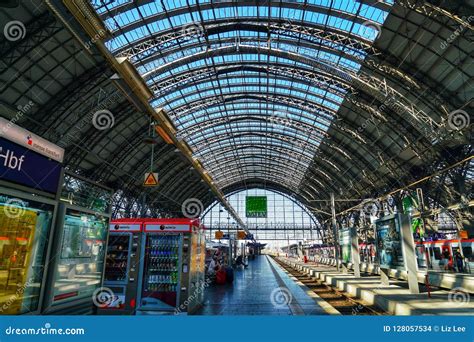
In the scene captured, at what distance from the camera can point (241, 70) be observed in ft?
88.2

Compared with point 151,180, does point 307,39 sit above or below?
above

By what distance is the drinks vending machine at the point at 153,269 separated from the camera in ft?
33.4

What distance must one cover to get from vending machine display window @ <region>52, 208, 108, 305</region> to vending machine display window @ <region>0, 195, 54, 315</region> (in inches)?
11.3

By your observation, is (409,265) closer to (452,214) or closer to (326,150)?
(452,214)

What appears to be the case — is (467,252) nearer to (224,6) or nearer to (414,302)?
(414,302)

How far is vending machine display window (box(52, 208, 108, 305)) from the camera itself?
4629 millimetres

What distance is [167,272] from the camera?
34.4ft

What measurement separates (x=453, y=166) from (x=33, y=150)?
1060 inches

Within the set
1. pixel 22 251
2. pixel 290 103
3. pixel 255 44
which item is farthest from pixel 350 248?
pixel 22 251

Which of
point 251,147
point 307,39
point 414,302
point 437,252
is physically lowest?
point 414,302

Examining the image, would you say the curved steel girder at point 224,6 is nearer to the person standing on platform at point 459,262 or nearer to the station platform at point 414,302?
the station platform at point 414,302

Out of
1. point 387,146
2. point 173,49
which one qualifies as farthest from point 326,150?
point 173,49

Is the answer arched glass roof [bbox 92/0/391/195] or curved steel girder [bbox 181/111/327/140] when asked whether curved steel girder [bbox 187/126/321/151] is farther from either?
arched glass roof [bbox 92/0/391/195]

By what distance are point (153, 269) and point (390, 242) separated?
36.8 ft
